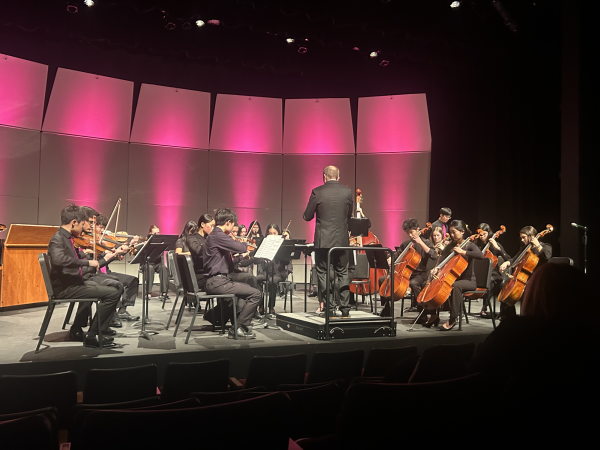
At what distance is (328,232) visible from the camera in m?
4.77

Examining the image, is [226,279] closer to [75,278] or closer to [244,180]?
[75,278]

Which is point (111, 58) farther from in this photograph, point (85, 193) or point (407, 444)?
point (407, 444)

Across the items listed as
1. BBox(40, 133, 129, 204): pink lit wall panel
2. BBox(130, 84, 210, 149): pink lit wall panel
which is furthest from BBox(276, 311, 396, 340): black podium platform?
BBox(130, 84, 210, 149): pink lit wall panel

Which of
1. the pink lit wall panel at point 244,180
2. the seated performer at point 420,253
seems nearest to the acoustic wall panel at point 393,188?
the pink lit wall panel at point 244,180

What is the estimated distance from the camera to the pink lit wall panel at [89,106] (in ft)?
28.9

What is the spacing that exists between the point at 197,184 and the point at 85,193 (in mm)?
2148

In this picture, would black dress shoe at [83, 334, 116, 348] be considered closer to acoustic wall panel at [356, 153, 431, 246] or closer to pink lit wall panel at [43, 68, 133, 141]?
pink lit wall panel at [43, 68, 133, 141]

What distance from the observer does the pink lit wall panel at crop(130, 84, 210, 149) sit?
9.57 meters

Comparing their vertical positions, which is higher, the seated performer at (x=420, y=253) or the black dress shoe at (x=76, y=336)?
the seated performer at (x=420, y=253)

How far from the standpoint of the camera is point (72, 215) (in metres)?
4.33

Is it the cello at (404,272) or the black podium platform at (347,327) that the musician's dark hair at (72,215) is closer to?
the black podium platform at (347,327)

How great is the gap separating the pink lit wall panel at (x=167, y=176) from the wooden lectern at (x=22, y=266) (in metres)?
2.86

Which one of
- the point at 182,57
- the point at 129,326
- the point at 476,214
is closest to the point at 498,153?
the point at 476,214

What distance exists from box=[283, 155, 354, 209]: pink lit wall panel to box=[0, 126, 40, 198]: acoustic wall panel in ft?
15.7
